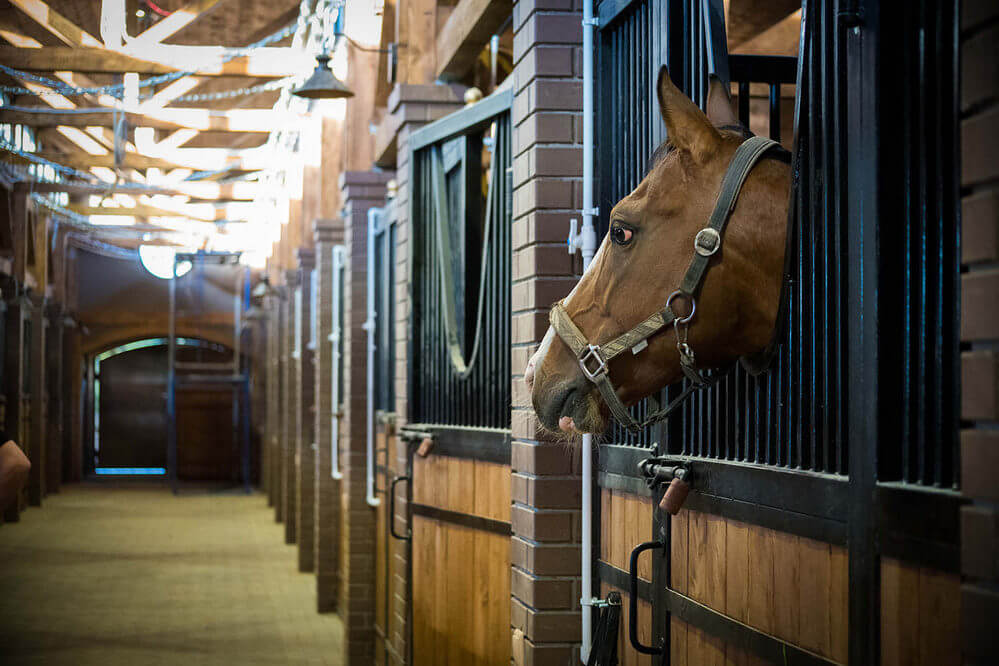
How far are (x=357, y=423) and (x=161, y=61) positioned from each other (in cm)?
304

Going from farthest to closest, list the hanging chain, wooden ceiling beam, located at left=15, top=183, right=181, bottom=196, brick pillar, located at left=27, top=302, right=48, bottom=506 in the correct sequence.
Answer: brick pillar, located at left=27, top=302, right=48, bottom=506, wooden ceiling beam, located at left=15, top=183, right=181, bottom=196, the hanging chain

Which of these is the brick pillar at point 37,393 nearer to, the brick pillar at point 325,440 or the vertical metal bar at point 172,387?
the vertical metal bar at point 172,387

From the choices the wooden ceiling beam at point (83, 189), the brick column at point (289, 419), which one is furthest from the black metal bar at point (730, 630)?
the wooden ceiling beam at point (83, 189)

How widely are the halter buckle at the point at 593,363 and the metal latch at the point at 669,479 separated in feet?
1.46

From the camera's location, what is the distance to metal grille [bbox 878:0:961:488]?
1.66 m

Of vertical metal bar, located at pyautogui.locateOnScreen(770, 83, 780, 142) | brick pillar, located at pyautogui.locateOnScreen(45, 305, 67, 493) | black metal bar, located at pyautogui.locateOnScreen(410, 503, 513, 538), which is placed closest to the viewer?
vertical metal bar, located at pyautogui.locateOnScreen(770, 83, 780, 142)

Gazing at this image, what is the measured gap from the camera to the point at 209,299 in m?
20.0

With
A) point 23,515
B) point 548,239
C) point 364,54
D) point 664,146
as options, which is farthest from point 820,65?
point 23,515

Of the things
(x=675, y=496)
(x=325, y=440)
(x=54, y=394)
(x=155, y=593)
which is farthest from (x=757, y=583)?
(x=54, y=394)

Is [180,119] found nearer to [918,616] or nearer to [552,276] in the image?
[552,276]

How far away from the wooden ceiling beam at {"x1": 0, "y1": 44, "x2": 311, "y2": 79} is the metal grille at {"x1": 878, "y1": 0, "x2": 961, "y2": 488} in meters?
7.03

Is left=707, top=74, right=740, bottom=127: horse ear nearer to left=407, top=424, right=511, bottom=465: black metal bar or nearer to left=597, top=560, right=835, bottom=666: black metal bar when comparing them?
left=597, top=560, right=835, bottom=666: black metal bar

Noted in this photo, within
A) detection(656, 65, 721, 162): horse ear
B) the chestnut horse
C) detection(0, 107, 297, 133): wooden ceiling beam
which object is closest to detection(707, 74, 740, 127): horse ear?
the chestnut horse

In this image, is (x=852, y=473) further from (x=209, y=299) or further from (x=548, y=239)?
(x=209, y=299)
